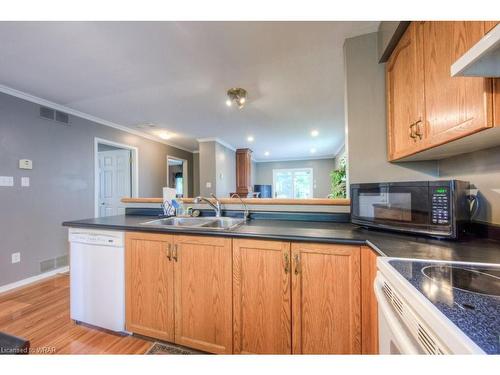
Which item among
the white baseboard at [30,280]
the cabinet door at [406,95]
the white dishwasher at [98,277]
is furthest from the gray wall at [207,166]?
the cabinet door at [406,95]

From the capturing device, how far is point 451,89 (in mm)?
846

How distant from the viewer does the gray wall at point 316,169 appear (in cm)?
674

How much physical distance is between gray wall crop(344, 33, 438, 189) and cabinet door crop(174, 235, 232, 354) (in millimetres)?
1189

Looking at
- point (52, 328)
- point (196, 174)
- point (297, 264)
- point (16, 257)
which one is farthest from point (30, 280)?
point (196, 174)

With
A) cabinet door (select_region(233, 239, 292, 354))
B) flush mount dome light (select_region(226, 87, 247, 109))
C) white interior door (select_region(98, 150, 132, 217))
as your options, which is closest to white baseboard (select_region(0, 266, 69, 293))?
white interior door (select_region(98, 150, 132, 217))

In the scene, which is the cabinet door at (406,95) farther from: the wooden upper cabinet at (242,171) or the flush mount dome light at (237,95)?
the wooden upper cabinet at (242,171)

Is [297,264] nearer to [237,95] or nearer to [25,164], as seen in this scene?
[237,95]

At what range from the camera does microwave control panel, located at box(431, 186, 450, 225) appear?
97cm

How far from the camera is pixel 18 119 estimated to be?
2428 mm

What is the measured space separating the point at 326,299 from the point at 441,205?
28.5 inches

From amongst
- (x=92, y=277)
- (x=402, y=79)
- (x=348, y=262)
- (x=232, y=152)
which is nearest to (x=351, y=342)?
(x=348, y=262)

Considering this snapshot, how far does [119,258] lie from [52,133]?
244 centimetres

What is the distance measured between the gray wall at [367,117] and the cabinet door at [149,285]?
1.52 metres

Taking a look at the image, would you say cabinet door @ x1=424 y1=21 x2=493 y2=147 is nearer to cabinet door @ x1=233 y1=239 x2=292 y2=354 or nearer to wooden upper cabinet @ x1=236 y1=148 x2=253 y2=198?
cabinet door @ x1=233 y1=239 x2=292 y2=354
